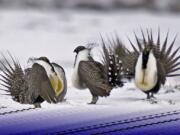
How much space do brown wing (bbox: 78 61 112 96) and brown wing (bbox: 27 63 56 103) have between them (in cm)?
14

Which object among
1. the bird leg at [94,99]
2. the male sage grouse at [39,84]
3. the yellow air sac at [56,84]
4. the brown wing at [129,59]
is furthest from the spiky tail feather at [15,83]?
the brown wing at [129,59]

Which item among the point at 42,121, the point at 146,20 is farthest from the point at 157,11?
the point at 42,121

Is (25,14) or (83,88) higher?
(25,14)

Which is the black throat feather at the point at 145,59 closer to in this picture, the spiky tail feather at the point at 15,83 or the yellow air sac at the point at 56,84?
the yellow air sac at the point at 56,84

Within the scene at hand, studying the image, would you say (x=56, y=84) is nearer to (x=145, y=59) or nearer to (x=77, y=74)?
(x=77, y=74)

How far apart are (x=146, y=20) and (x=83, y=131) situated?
4.50 m

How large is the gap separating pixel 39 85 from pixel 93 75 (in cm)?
19

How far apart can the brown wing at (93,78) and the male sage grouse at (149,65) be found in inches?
5.0

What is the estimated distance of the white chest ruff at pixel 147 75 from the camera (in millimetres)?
2381

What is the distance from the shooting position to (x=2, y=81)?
96.0 inches

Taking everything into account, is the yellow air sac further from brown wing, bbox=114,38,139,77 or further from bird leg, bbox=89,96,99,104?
brown wing, bbox=114,38,139,77

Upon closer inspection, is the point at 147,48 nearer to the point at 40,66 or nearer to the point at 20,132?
the point at 40,66

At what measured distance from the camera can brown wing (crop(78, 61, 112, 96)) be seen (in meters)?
2.33

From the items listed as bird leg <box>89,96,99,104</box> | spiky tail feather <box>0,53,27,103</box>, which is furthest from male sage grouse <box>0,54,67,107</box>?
bird leg <box>89,96,99,104</box>
